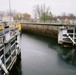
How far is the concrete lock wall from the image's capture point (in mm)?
26766

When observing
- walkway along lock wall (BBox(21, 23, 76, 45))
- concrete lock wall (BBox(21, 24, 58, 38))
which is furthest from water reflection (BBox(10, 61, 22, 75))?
concrete lock wall (BBox(21, 24, 58, 38))

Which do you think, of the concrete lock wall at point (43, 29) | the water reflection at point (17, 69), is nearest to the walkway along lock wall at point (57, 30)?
the concrete lock wall at point (43, 29)

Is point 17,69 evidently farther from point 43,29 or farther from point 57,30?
point 43,29

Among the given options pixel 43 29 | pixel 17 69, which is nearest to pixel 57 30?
pixel 43 29

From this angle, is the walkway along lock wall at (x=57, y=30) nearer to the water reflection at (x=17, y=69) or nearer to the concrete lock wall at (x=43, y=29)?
the concrete lock wall at (x=43, y=29)

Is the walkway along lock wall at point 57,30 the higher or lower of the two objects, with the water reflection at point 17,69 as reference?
higher

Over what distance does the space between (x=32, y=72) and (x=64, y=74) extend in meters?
2.14

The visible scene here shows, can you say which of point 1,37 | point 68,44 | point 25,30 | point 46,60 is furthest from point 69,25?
point 25,30

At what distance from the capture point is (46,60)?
12406mm

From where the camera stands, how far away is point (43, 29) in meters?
30.2

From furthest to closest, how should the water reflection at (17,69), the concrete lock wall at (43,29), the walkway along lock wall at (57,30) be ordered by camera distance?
the concrete lock wall at (43,29), the walkway along lock wall at (57,30), the water reflection at (17,69)

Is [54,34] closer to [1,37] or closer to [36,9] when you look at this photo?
[1,37]

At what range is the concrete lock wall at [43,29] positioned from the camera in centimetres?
2677

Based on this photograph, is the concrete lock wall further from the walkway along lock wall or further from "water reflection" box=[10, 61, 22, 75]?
"water reflection" box=[10, 61, 22, 75]
